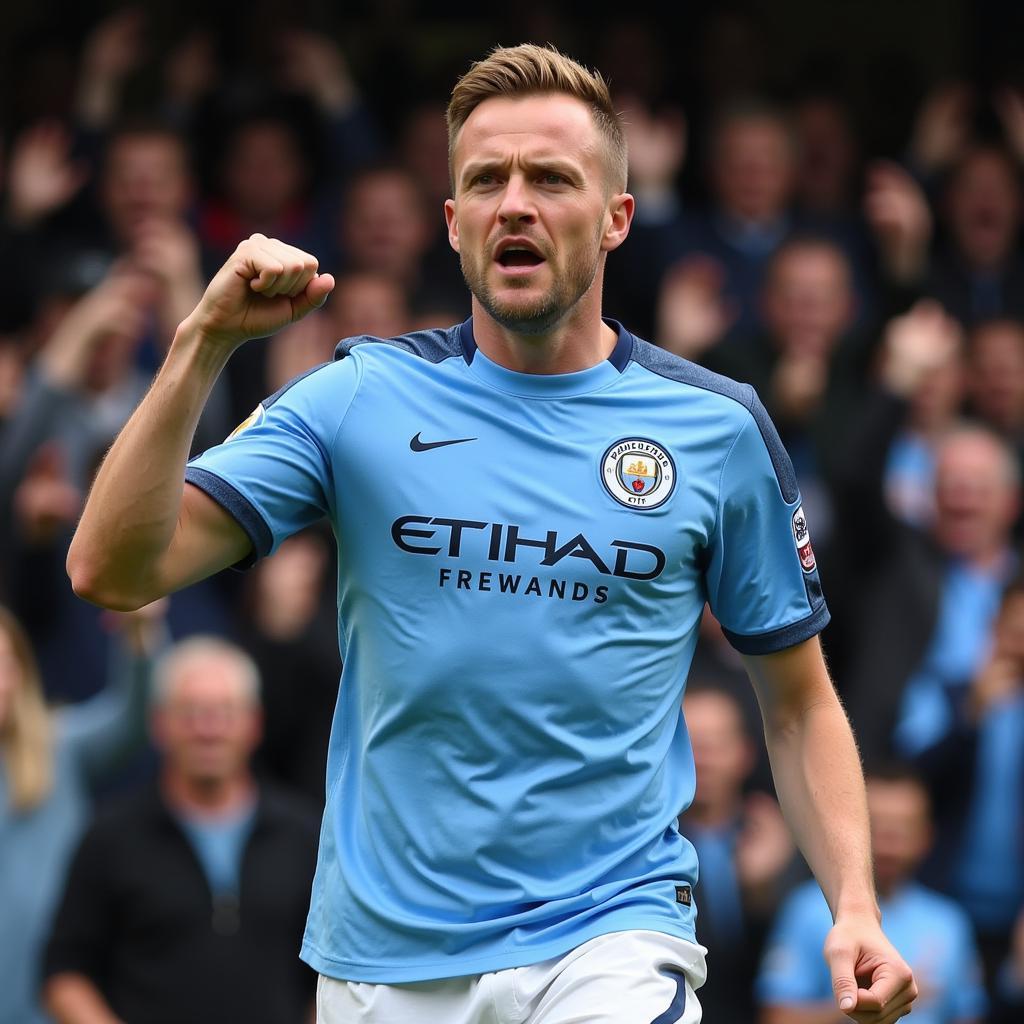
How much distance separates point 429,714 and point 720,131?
6420mm

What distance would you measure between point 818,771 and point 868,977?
53 cm

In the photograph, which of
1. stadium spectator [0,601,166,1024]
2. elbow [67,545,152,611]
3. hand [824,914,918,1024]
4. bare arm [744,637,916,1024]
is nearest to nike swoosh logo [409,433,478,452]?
elbow [67,545,152,611]

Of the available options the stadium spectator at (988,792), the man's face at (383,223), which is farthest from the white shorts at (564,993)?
the man's face at (383,223)

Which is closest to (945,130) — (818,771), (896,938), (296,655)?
(296,655)

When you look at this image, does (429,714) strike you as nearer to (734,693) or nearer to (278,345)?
(734,693)

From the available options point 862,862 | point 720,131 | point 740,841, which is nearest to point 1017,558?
point 740,841

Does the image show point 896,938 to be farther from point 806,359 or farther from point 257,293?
point 257,293

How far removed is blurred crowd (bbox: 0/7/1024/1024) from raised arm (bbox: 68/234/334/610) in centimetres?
362

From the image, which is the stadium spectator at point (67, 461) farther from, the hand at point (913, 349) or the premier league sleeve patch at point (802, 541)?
the premier league sleeve patch at point (802, 541)

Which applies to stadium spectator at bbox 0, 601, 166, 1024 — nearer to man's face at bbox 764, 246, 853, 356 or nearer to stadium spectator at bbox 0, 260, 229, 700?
stadium spectator at bbox 0, 260, 229, 700

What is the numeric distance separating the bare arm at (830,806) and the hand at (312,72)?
643 centimetres

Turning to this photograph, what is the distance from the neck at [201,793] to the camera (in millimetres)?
7250

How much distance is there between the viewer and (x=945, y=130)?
34.6 ft

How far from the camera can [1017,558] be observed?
8.25 m
